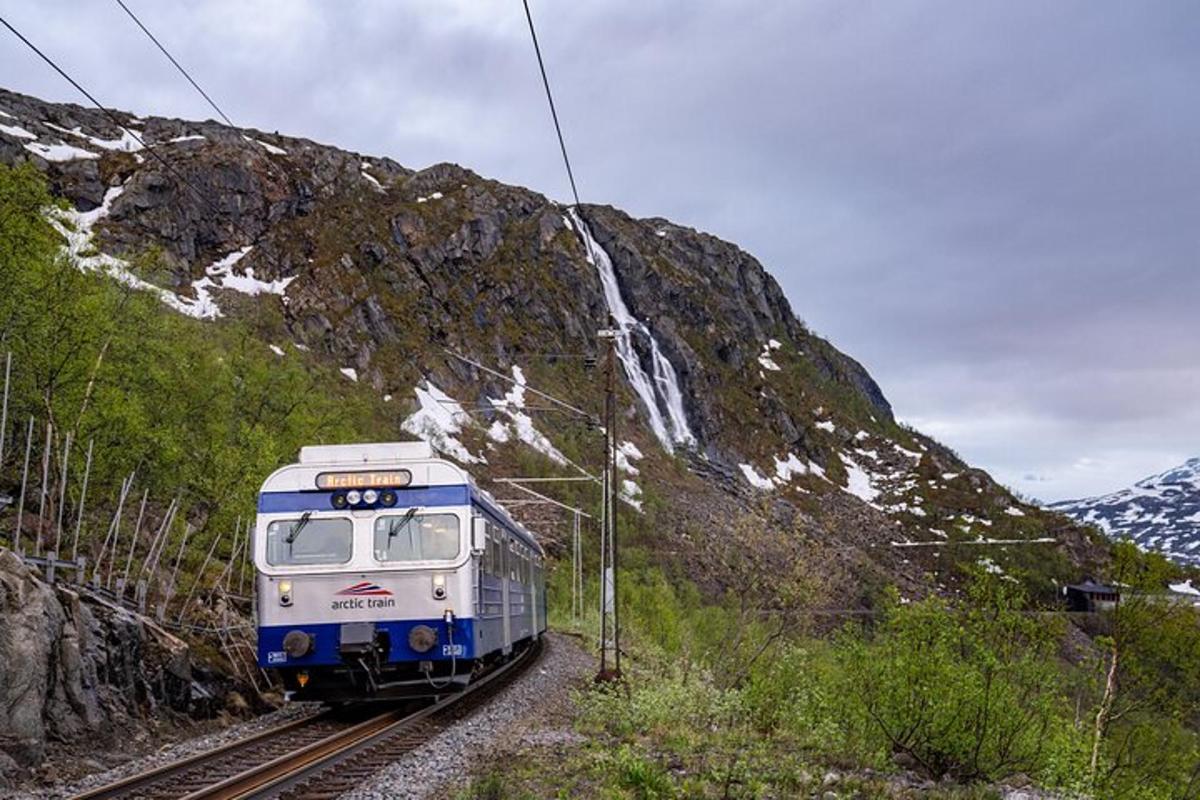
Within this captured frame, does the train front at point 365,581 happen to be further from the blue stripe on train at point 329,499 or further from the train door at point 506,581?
the train door at point 506,581

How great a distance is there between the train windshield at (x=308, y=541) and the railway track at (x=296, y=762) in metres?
2.18

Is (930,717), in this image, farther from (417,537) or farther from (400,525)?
(400,525)

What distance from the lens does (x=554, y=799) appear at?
27.5 feet

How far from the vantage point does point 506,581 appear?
1831 centimetres

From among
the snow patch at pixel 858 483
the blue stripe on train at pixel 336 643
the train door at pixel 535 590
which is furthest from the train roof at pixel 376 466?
the snow patch at pixel 858 483

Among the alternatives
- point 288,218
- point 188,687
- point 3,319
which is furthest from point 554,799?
point 288,218

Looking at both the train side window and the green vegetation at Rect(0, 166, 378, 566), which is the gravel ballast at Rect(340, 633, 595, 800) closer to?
the train side window

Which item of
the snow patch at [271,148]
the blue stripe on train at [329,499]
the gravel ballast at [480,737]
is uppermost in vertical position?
the snow patch at [271,148]

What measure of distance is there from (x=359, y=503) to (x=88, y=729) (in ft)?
14.6

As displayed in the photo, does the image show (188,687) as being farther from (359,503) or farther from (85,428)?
(85,428)

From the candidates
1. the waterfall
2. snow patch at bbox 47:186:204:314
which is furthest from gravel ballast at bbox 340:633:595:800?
the waterfall

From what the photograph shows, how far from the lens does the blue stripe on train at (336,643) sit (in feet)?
45.0

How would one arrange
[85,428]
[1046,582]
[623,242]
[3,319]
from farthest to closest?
[623,242] → [1046,582] → [85,428] → [3,319]

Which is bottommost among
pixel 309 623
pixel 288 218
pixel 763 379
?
pixel 309 623
